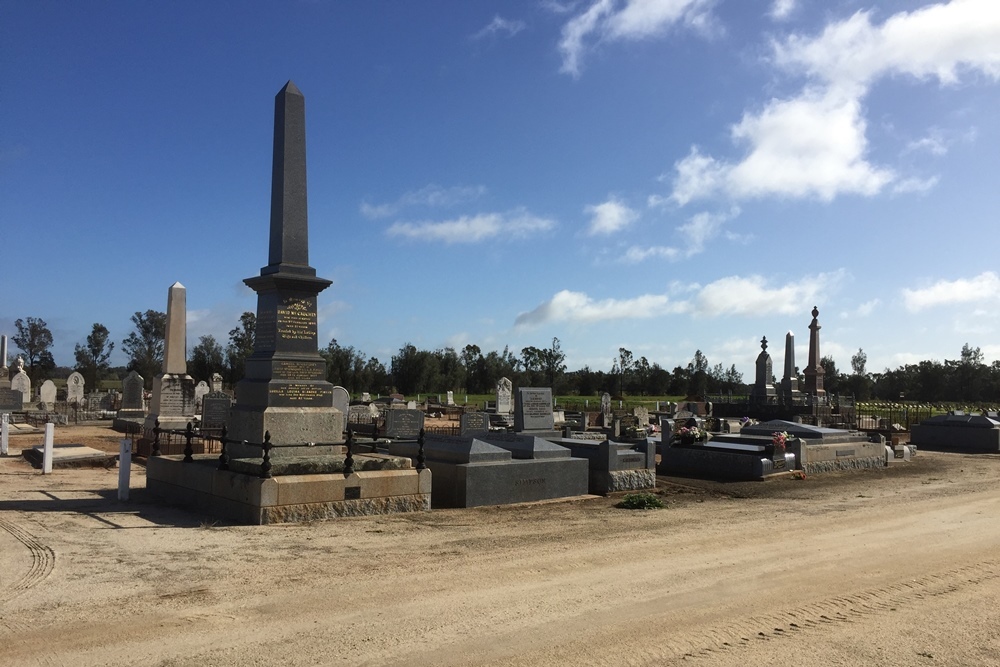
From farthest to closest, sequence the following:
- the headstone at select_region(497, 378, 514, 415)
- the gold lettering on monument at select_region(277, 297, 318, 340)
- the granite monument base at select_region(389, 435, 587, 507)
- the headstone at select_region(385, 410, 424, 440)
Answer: the headstone at select_region(497, 378, 514, 415) < the headstone at select_region(385, 410, 424, 440) < the granite monument base at select_region(389, 435, 587, 507) < the gold lettering on monument at select_region(277, 297, 318, 340)

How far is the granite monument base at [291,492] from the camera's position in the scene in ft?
29.3

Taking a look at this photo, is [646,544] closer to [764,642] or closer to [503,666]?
[764,642]

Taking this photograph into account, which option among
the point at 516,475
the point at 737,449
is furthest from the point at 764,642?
the point at 737,449

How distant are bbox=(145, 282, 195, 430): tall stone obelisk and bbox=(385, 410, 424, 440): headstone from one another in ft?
22.8

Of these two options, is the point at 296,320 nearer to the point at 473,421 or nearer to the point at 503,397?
the point at 473,421

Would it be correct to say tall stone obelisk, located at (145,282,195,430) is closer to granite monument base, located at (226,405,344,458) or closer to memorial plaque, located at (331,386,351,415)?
memorial plaque, located at (331,386,351,415)

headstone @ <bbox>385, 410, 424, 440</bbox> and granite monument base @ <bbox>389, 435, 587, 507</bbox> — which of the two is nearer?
granite monument base @ <bbox>389, 435, 587, 507</bbox>

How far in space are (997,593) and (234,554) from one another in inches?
280

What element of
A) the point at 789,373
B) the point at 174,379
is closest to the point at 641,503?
the point at 174,379

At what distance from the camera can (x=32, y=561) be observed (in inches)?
266

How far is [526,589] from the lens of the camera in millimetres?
6246

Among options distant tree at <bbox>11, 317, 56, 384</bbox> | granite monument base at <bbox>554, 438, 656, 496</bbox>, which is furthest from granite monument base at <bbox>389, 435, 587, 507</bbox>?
distant tree at <bbox>11, 317, 56, 384</bbox>

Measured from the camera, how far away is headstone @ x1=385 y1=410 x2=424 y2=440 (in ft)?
58.7

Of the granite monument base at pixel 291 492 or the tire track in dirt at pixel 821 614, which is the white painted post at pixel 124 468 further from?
the tire track in dirt at pixel 821 614
